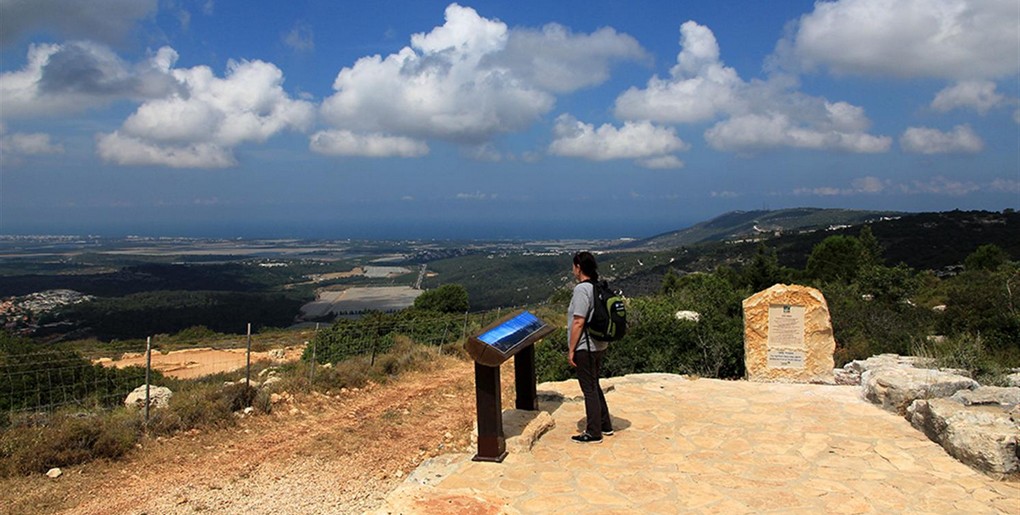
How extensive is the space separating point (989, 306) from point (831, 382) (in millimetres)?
4415

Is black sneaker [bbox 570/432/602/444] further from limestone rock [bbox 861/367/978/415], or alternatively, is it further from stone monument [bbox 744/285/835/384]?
stone monument [bbox 744/285/835/384]

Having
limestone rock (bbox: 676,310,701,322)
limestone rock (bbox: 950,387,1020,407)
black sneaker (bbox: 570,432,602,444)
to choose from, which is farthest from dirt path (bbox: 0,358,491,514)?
limestone rock (bbox: 676,310,701,322)

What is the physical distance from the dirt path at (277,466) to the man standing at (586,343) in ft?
4.35

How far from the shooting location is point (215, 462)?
6.39 m

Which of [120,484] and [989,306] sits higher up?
[989,306]

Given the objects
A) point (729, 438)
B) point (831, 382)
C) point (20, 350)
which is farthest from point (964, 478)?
point (20, 350)

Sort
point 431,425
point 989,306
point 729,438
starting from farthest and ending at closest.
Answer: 1. point 989,306
2. point 431,425
3. point 729,438

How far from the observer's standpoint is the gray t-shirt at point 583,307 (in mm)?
5641

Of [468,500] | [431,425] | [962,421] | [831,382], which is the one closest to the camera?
[468,500]

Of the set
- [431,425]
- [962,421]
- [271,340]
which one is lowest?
[271,340]

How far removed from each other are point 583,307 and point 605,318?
22 centimetres

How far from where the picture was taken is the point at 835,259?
30.5 m

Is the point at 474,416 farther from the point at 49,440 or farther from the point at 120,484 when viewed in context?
the point at 49,440

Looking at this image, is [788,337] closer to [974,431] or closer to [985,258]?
[974,431]
